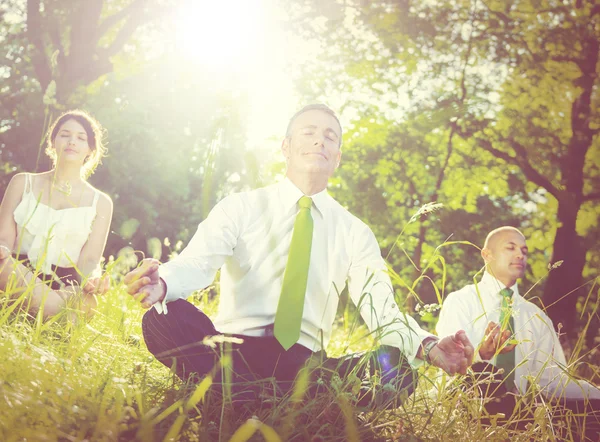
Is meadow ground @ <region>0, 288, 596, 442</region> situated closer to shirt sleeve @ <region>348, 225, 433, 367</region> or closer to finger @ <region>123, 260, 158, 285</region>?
finger @ <region>123, 260, 158, 285</region>

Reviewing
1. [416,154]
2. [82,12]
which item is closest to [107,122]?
[82,12]

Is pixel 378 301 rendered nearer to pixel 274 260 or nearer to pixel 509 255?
pixel 274 260

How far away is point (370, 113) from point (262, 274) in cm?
1128

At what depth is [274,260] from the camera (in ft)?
9.89

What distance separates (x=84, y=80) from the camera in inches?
419

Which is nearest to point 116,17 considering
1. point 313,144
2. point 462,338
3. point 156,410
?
point 313,144

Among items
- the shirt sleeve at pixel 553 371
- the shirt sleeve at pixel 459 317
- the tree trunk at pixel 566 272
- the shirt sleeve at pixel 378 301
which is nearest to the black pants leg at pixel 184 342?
the shirt sleeve at pixel 378 301

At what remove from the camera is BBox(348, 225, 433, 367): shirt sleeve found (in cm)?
253

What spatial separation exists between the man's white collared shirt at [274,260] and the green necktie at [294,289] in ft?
0.47

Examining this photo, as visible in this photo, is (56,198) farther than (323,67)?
No

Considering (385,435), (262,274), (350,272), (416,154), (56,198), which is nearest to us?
(385,435)

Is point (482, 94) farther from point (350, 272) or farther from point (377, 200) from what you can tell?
point (350, 272)

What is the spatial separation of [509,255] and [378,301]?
1.56 meters

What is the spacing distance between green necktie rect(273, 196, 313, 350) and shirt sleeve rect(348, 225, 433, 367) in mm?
297
